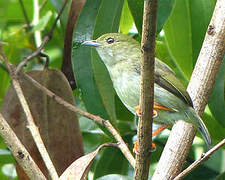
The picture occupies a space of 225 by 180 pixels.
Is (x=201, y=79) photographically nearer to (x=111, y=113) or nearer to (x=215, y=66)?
(x=215, y=66)

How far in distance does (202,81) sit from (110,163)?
1.29 meters

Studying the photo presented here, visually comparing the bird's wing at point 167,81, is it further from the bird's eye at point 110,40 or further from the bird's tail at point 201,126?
the bird's eye at point 110,40

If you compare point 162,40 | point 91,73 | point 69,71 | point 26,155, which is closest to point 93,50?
point 91,73

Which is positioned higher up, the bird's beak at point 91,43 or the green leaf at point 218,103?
the bird's beak at point 91,43

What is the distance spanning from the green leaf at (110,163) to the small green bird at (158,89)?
0.65 meters

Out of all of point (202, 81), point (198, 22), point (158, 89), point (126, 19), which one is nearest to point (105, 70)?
point (126, 19)

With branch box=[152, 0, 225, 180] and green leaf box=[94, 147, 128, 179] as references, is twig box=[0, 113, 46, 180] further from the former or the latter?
green leaf box=[94, 147, 128, 179]

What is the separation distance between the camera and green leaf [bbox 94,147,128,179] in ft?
12.7

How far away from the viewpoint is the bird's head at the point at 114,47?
3.48 meters

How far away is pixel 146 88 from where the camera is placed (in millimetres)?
2143

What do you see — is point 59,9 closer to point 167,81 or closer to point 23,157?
point 167,81

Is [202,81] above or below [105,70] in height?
above

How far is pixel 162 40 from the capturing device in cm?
418

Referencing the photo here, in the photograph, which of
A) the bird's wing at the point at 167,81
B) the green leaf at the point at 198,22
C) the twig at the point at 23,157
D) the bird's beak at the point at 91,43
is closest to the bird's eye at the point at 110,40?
the bird's beak at the point at 91,43
